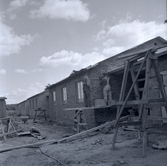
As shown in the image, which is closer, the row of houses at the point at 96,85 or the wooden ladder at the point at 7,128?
the wooden ladder at the point at 7,128

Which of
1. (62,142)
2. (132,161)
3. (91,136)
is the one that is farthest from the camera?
(91,136)

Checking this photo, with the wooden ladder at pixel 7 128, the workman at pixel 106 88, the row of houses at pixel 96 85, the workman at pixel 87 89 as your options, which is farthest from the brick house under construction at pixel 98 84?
the wooden ladder at pixel 7 128

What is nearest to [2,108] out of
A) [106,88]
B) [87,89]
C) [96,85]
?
[87,89]

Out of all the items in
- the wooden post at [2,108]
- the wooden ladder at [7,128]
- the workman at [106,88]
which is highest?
the workman at [106,88]

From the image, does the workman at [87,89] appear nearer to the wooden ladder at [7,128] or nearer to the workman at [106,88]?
the workman at [106,88]

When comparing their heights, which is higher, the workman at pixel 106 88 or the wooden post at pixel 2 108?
the workman at pixel 106 88

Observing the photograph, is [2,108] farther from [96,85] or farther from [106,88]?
[106,88]

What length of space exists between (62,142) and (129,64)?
4.81 m

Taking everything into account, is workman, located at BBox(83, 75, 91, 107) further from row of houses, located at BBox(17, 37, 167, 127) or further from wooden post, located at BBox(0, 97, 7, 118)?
wooden post, located at BBox(0, 97, 7, 118)

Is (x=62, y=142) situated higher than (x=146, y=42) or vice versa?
(x=146, y=42)

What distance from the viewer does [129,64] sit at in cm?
645

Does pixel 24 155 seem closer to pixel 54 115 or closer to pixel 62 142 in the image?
pixel 62 142

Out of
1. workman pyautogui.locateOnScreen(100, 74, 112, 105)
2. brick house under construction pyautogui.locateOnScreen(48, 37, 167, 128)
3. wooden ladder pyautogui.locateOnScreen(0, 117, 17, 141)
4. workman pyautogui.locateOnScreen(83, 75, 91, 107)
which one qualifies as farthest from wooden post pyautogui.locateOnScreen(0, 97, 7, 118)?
workman pyautogui.locateOnScreen(100, 74, 112, 105)

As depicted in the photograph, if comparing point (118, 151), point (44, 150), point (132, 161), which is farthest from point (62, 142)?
point (132, 161)
